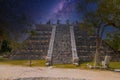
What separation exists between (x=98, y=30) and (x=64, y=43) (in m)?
16.0

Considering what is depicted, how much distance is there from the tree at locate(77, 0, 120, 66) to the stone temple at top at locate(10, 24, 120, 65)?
27.6 ft

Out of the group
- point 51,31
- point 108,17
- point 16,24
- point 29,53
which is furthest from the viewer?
point 51,31

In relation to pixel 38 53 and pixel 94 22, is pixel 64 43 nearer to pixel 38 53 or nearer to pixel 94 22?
pixel 38 53

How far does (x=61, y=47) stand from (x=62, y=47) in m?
0.13

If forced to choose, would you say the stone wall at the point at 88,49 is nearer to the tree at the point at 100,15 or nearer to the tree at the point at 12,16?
the tree at the point at 100,15

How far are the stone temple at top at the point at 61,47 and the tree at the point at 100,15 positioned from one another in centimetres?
841

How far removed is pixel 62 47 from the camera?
4462cm

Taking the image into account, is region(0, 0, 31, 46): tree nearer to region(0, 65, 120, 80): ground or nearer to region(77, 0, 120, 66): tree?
region(0, 65, 120, 80): ground

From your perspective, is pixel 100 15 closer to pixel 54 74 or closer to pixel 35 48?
pixel 54 74

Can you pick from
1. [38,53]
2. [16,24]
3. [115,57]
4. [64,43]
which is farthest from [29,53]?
[16,24]

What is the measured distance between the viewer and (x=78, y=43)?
4588 centimetres

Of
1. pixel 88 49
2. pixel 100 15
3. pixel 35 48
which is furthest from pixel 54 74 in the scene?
pixel 35 48

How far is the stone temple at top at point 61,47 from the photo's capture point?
135 ft

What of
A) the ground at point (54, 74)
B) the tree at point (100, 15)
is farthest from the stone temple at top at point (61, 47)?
the ground at point (54, 74)
